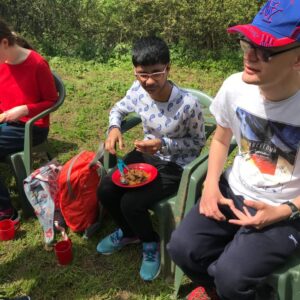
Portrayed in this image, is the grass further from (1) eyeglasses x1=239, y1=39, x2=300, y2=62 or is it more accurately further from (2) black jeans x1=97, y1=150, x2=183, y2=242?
(1) eyeglasses x1=239, y1=39, x2=300, y2=62

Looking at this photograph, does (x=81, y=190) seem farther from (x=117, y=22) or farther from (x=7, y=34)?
(x=117, y=22)

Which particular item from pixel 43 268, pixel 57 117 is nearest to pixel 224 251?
pixel 43 268

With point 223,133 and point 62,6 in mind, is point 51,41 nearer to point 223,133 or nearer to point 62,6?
point 62,6

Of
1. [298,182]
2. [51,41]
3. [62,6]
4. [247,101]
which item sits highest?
[247,101]

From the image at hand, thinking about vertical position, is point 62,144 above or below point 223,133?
below

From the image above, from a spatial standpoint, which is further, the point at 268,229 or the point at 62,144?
the point at 62,144

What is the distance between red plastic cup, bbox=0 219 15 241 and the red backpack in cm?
40

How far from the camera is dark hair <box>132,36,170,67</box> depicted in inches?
93.6

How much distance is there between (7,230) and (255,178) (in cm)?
183

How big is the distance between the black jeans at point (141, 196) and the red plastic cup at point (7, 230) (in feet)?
2.65

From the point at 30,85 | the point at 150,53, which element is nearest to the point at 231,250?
the point at 150,53

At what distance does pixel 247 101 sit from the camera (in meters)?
1.99

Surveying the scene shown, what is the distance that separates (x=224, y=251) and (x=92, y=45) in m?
5.55

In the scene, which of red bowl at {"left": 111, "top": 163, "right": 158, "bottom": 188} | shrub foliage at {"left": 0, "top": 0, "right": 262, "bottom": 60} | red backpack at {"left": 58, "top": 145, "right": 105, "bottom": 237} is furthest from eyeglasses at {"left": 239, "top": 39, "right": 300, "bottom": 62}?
shrub foliage at {"left": 0, "top": 0, "right": 262, "bottom": 60}
